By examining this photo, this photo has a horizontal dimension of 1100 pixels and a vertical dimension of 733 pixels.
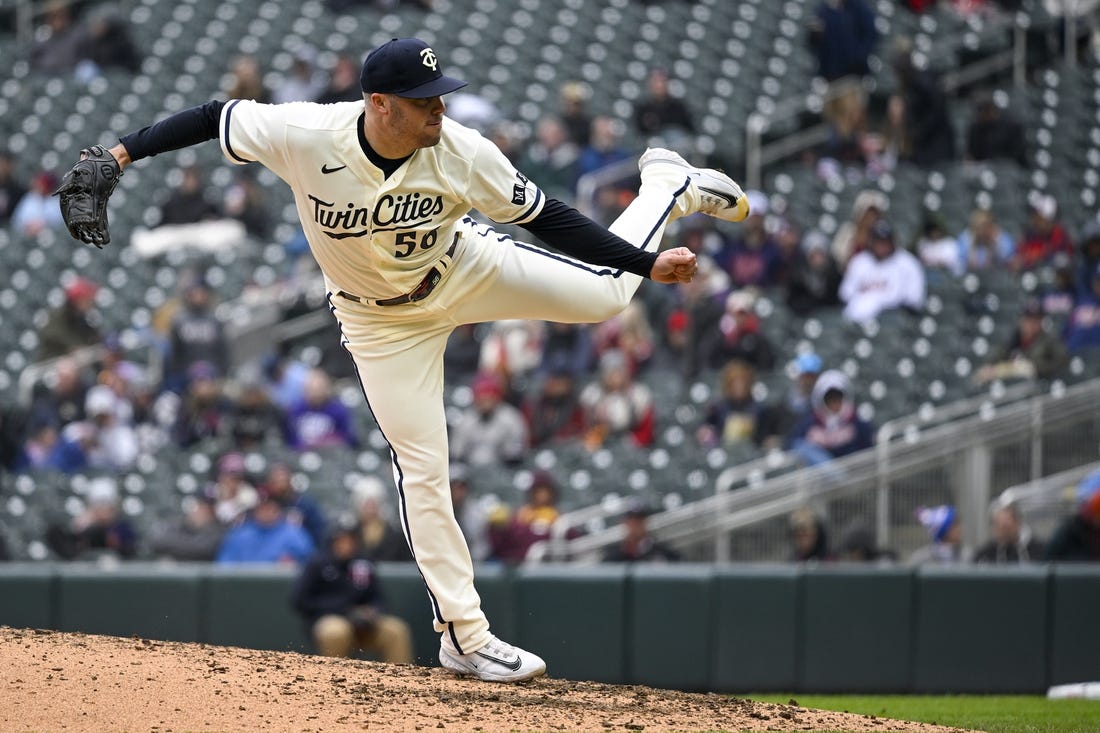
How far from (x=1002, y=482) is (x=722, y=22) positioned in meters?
7.26

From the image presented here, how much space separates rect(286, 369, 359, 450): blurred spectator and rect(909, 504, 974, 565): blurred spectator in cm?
409

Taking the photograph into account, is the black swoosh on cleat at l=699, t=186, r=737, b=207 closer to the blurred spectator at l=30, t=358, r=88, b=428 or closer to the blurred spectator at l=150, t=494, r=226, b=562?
the blurred spectator at l=150, t=494, r=226, b=562

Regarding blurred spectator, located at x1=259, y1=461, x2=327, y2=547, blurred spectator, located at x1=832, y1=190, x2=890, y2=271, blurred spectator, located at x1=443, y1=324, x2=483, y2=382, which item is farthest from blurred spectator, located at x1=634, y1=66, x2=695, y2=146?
blurred spectator, located at x1=259, y1=461, x2=327, y2=547

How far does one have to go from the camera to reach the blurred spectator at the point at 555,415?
1163 cm

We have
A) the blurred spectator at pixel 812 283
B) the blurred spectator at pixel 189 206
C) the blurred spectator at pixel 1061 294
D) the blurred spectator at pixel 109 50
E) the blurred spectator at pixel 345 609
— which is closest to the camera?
the blurred spectator at pixel 345 609

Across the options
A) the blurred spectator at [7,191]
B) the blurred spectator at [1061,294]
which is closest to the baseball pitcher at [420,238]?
the blurred spectator at [1061,294]

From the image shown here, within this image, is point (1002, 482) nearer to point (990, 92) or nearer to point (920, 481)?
point (920, 481)

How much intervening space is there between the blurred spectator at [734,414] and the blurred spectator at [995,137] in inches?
153

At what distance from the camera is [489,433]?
37.7ft

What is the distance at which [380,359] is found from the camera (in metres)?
5.66

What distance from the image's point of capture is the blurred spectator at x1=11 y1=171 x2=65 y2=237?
1503 cm

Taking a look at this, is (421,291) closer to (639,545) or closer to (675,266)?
(675,266)

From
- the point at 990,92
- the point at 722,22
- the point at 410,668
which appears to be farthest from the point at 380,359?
the point at 722,22

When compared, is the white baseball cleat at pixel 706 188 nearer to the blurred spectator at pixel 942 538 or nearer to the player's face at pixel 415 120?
the player's face at pixel 415 120
